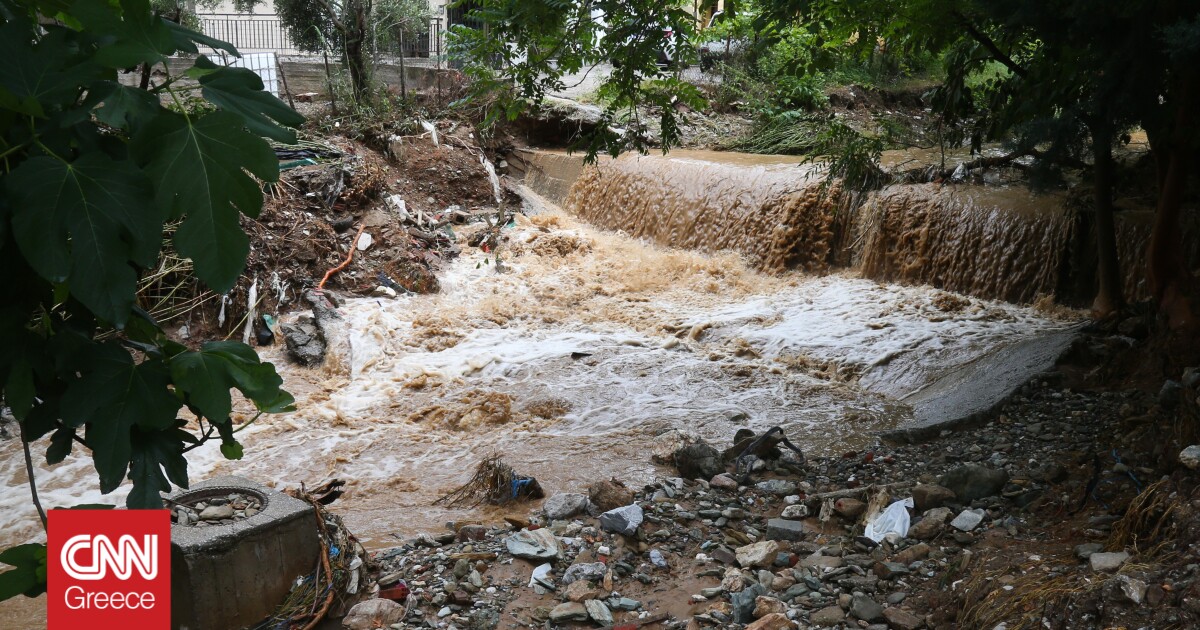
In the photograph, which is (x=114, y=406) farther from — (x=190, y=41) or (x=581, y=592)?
(x=581, y=592)

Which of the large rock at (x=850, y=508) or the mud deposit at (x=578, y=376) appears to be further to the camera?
the mud deposit at (x=578, y=376)

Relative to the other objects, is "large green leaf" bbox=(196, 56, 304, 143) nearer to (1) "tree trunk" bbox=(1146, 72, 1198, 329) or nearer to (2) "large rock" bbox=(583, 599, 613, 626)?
(2) "large rock" bbox=(583, 599, 613, 626)

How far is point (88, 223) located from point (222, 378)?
275 mm

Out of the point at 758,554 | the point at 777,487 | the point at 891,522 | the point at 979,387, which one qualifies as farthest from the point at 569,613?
the point at 979,387

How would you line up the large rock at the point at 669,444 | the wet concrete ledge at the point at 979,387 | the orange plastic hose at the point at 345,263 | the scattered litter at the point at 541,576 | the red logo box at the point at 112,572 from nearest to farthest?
1. the red logo box at the point at 112,572
2. the scattered litter at the point at 541,576
3. the wet concrete ledge at the point at 979,387
4. the large rock at the point at 669,444
5. the orange plastic hose at the point at 345,263

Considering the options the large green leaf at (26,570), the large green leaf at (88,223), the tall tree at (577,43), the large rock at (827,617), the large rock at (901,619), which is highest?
the tall tree at (577,43)

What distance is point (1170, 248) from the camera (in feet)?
16.6

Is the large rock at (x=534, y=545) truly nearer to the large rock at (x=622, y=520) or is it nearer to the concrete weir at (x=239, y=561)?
the large rock at (x=622, y=520)

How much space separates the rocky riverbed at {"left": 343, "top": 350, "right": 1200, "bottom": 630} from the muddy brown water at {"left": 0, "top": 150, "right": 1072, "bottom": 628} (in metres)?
0.78

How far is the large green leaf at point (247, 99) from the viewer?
4.17ft

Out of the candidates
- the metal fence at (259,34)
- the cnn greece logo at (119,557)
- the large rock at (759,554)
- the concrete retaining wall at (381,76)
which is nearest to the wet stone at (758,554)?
the large rock at (759,554)

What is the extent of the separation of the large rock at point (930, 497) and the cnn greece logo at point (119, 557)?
3203 mm

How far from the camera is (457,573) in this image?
3.62 m

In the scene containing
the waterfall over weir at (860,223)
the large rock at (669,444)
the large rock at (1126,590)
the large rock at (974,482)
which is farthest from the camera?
the waterfall over weir at (860,223)
